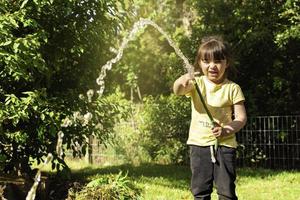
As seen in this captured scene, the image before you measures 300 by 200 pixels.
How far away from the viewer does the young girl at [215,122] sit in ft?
11.3

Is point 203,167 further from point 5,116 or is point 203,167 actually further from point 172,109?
point 172,109

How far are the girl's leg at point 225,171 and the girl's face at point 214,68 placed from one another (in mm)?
469

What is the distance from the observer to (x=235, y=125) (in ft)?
11.1

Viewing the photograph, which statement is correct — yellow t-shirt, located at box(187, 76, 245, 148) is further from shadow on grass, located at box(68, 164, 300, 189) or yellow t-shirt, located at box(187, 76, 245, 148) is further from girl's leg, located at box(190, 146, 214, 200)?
shadow on grass, located at box(68, 164, 300, 189)

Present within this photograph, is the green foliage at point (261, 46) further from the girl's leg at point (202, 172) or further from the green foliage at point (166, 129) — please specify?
the girl's leg at point (202, 172)

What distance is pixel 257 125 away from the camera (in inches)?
385

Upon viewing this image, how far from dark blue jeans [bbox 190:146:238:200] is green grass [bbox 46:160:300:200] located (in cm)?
203

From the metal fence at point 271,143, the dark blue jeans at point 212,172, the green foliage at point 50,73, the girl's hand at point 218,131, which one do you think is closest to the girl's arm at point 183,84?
the girl's hand at point 218,131

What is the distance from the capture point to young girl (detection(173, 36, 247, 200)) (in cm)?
343

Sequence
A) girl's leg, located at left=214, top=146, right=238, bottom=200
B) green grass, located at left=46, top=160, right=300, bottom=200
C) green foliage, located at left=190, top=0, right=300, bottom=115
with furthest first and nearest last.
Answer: green foliage, located at left=190, top=0, right=300, bottom=115, green grass, located at left=46, top=160, right=300, bottom=200, girl's leg, located at left=214, top=146, right=238, bottom=200

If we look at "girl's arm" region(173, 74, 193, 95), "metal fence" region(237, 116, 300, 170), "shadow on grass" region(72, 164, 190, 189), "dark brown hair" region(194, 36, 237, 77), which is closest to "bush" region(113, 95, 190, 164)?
"shadow on grass" region(72, 164, 190, 189)

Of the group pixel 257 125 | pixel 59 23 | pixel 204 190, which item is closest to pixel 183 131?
pixel 257 125

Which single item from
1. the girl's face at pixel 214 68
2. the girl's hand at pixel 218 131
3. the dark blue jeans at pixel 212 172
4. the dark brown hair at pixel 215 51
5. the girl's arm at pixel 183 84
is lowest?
the dark blue jeans at pixel 212 172

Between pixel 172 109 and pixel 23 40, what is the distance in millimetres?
5174
